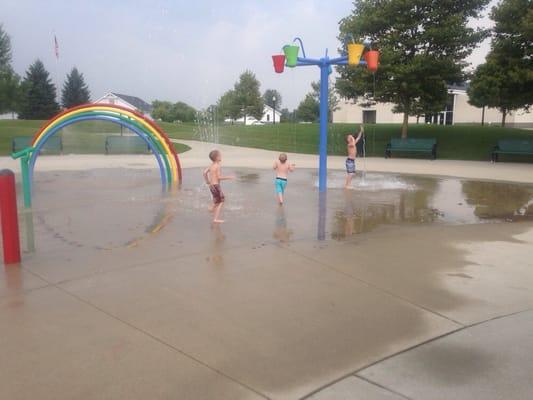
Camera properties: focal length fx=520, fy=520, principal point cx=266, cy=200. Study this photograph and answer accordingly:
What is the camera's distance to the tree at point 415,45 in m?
21.8

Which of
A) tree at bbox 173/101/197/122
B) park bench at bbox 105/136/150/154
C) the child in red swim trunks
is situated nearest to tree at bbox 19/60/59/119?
tree at bbox 173/101/197/122

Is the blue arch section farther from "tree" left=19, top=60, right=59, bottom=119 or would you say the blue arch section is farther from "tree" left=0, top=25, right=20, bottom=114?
"tree" left=19, top=60, right=59, bottom=119

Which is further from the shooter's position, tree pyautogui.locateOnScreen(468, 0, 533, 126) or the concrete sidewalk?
tree pyautogui.locateOnScreen(468, 0, 533, 126)

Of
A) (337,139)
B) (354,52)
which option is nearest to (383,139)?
(337,139)

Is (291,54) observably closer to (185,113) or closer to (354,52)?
(354,52)

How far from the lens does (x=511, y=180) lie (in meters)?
14.6

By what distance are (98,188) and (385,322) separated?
971 centimetres

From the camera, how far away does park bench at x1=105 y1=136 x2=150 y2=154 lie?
81.5 feet

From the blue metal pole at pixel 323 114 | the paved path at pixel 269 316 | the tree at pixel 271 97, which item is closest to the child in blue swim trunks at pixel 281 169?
the blue metal pole at pixel 323 114

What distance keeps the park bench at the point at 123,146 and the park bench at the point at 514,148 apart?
1546 cm

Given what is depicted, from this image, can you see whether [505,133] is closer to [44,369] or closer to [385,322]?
[385,322]

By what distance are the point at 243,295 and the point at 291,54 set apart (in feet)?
22.2

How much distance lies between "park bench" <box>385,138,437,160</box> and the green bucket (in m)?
13.0

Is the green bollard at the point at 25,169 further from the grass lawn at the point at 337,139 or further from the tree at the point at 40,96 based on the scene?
the tree at the point at 40,96
